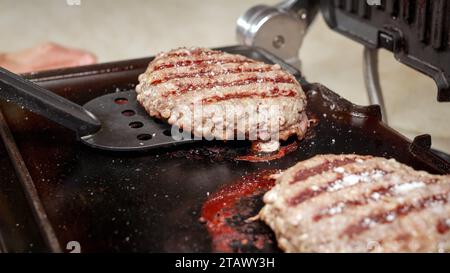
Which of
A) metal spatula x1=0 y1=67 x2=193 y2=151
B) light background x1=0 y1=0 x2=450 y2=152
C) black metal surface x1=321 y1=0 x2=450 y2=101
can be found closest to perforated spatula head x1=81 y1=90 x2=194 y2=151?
metal spatula x1=0 y1=67 x2=193 y2=151

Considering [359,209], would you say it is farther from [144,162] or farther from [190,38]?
[190,38]

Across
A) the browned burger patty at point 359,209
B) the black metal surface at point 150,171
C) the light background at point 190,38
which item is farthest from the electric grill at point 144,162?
the light background at point 190,38

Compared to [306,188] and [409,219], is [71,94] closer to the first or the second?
[306,188]

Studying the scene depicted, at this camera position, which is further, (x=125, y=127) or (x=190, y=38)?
(x=190, y=38)

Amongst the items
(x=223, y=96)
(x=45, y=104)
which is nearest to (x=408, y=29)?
(x=223, y=96)

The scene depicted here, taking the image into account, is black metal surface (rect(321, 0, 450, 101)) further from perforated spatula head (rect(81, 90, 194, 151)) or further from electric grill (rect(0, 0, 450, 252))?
perforated spatula head (rect(81, 90, 194, 151))
